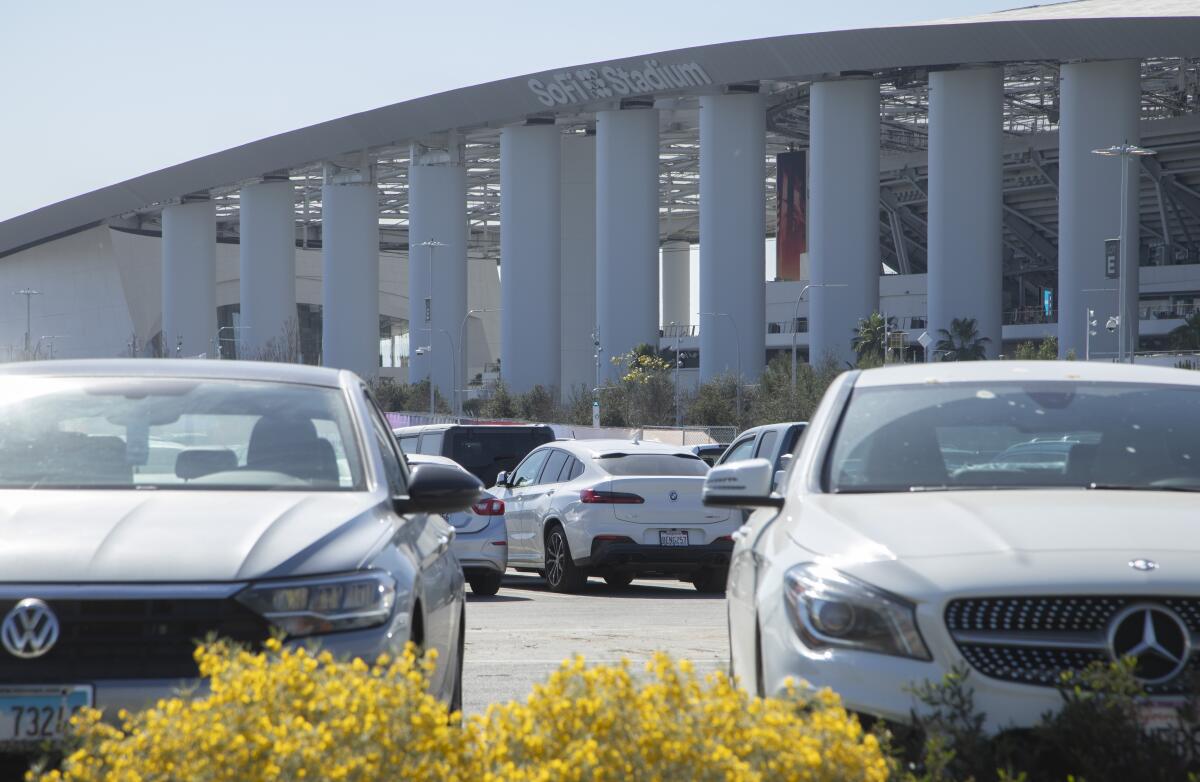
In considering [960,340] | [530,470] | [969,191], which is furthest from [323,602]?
[969,191]

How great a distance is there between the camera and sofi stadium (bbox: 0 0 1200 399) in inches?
2739

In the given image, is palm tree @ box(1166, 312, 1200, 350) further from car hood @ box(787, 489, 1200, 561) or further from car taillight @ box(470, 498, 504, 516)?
car hood @ box(787, 489, 1200, 561)

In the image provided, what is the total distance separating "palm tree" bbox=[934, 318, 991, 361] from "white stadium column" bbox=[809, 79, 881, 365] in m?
5.15

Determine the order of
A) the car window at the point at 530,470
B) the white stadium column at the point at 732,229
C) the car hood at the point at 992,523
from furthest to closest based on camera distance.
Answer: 1. the white stadium column at the point at 732,229
2. the car window at the point at 530,470
3. the car hood at the point at 992,523

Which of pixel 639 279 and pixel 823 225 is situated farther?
pixel 639 279

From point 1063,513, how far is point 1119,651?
802mm

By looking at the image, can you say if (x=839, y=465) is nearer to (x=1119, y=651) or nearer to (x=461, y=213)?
(x=1119, y=651)

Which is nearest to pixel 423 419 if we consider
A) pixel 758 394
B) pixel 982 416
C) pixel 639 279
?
pixel 758 394

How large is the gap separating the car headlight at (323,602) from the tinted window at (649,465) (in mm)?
12190

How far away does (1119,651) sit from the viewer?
484 centimetres

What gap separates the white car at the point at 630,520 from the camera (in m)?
17.1

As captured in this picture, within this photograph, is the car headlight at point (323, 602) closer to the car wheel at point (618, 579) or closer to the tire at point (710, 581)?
the tire at point (710, 581)

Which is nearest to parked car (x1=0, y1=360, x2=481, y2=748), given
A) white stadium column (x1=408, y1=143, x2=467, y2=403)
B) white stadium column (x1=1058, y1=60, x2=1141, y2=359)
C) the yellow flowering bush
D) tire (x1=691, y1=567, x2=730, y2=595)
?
the yellow flowering bush

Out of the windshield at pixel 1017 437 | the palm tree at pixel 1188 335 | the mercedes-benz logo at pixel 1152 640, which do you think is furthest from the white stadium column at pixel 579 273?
the mercedes-benz logo at pixel 1152 640
